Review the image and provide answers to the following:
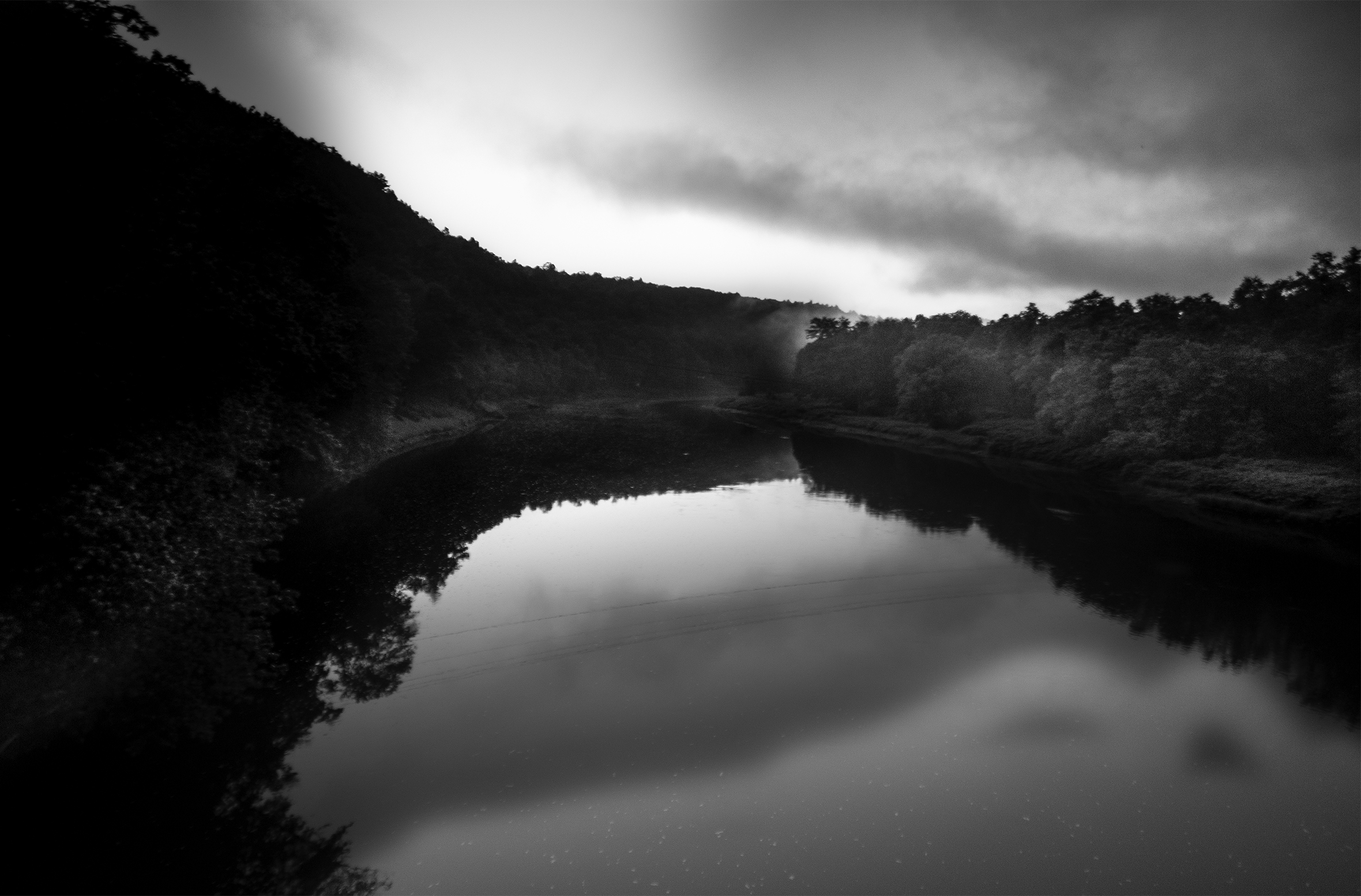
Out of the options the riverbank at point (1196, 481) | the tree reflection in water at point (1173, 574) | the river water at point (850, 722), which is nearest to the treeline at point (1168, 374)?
the riverbank at point (1196, 481)

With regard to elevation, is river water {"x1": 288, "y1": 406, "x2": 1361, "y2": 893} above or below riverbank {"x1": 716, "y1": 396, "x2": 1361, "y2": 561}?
below

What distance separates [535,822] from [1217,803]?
41.2 ft

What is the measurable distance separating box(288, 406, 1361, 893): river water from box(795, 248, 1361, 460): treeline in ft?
58.6

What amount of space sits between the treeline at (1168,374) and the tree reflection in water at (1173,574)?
11258mm

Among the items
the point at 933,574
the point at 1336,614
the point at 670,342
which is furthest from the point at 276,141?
the point at 670,342

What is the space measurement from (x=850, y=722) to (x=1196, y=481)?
39789 millimetres

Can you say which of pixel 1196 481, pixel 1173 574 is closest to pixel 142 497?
pixel 1173 574

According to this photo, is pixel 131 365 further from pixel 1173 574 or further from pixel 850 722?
pixel 1173 574

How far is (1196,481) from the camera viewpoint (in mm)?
41812

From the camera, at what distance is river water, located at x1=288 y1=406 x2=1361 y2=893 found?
1068cm

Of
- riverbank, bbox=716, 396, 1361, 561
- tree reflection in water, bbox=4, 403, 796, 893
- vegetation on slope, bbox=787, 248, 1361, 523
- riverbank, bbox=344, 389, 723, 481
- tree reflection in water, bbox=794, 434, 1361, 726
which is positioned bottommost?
riverbank, bbox=344, 389, 723, 481

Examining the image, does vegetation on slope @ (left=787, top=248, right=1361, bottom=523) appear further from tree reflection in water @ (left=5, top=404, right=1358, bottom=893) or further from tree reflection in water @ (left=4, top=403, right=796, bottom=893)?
tree reflection in water @ (left=4, top=403, right=796, bottom=893)

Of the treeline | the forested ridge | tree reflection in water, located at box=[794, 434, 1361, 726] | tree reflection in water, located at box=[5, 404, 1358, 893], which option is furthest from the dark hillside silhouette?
the treeline

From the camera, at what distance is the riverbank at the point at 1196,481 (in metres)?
34.3
